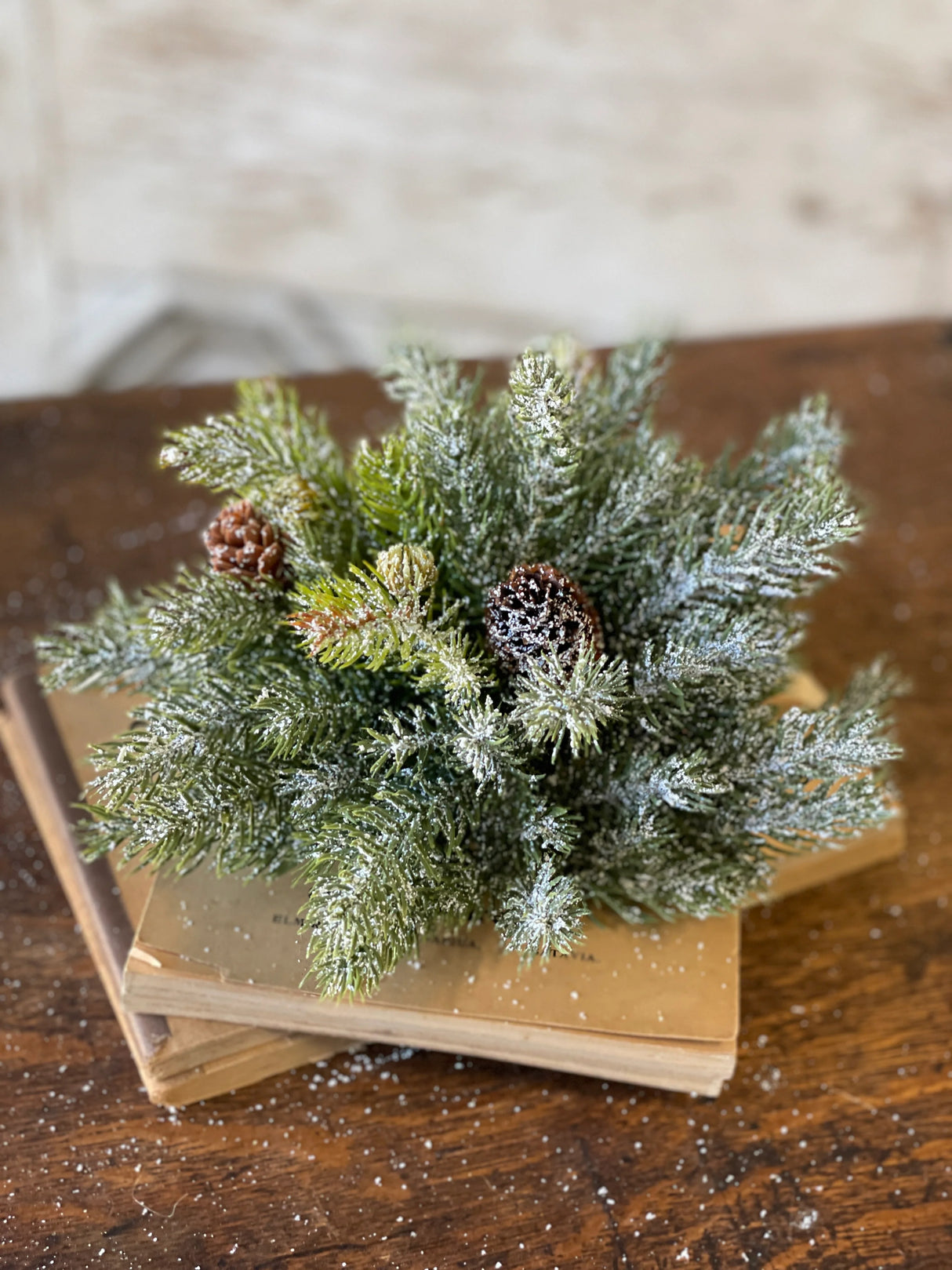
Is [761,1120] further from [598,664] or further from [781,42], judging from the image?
[781,42]

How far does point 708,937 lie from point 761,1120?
0.08 metres

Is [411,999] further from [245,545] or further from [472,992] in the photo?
[245,545]

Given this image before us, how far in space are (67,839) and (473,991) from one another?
0.22 m

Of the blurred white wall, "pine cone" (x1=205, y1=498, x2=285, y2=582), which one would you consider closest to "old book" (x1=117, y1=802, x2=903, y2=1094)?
"pine cone" (x1=205, y1=498, x2=285, y2=582)

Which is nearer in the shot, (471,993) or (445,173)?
(471,993)

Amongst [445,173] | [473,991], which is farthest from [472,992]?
[445,173]

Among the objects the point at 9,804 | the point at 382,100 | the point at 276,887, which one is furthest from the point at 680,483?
the point at 382,100

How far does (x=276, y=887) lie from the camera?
1.54 feet

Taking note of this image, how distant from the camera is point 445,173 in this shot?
1.43m

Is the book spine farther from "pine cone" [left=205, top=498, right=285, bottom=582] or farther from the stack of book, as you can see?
"pine cone" [left=205, top=498, right=285, bottom=582]

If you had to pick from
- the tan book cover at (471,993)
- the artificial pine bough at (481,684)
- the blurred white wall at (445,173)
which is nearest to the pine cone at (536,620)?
the artificial pine bough at (481,684)

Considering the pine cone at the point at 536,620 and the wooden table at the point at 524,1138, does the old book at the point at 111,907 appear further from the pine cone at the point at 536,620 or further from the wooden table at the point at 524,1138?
the pine cone at the point at 536,620

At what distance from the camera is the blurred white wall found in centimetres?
132

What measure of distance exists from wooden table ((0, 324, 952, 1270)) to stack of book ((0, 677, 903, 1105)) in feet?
0.07
